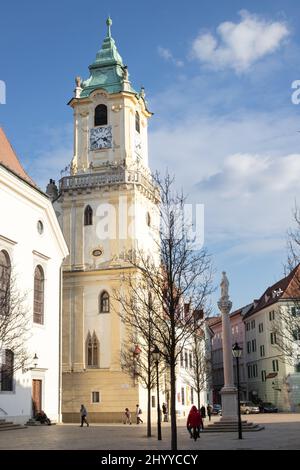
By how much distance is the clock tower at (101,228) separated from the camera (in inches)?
1843

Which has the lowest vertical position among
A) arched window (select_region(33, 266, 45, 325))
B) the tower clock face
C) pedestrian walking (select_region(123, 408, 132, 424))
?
pedestrian walking (select_region(123, 408, 132, 424))

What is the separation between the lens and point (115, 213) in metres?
49.4

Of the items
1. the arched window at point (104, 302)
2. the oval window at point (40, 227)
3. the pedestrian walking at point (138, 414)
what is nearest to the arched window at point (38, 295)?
the oval window at point (40, 227)

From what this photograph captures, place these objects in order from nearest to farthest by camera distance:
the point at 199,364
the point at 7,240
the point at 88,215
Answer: the point at 7,240 → the point at 199,364 → the point at 88,215

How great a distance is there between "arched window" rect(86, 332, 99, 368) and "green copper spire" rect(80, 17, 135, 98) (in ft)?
66.8

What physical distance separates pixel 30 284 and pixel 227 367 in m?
12.9

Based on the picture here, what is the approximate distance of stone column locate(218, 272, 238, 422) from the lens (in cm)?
3250

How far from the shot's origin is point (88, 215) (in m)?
50.4

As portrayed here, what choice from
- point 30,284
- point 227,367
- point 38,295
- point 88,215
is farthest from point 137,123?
point 227,367

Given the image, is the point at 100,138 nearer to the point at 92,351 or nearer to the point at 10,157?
the point at 10,157

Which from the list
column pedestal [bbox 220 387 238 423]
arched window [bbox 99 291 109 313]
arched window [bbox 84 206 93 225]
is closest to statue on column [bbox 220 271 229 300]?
column pedestal [bbox 220 387 238 423]

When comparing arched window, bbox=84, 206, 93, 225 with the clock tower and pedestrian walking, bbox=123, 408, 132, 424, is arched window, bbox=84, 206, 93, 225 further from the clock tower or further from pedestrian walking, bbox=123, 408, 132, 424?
pedestrian walking, bbox=123, 408, 132, 424
